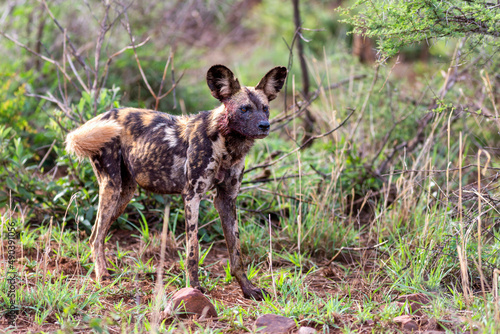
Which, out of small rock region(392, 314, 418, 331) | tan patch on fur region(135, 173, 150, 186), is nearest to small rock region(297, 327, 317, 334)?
small rock region(392, 314, 418, 331)

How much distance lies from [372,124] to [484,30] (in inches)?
100.0

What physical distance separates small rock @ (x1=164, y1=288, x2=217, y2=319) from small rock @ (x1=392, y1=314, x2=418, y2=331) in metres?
1.16

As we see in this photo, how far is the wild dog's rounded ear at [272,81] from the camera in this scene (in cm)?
365

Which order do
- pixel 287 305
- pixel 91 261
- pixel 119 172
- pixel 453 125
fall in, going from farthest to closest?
pixel 453 125, pixel 91 261, pixel 119 172, pixel 287 305

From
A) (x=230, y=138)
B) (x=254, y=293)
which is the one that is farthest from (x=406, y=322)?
(x=230, y=138)

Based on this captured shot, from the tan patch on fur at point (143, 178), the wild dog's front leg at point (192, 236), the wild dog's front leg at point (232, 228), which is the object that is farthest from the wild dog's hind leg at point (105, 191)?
the wild dog's front leg at point (232, 228)

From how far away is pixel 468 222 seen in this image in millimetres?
3631

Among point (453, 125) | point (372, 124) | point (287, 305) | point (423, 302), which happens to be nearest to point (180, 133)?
point (287, 305)

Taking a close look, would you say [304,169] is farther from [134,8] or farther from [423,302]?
[134,8]

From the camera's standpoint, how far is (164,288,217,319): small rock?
318cm

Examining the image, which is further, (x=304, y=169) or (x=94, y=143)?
(x=304, y=169)

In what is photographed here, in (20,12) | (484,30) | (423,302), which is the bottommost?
(423,302)

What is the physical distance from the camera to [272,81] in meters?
3.71

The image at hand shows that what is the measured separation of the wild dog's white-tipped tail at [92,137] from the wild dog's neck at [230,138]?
0.84 metres
